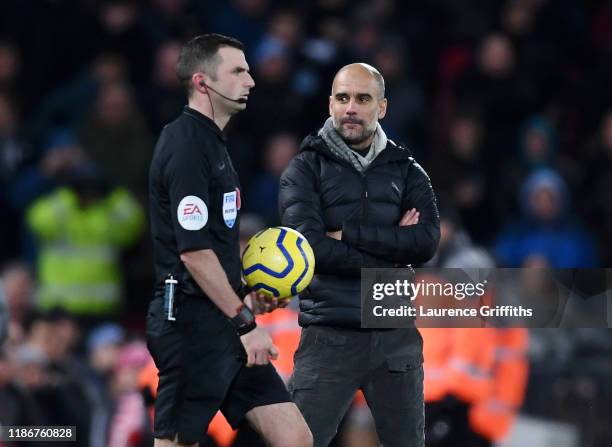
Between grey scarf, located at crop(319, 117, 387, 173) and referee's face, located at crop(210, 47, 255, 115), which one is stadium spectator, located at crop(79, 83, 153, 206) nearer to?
grey scarf, located at crop(319, 117, 387, 173)

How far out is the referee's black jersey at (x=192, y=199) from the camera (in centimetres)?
568

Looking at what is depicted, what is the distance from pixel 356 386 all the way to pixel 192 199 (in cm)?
128

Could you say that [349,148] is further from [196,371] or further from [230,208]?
[196,371]

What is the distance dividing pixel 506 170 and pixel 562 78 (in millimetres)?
1243

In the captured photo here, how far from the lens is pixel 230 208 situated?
586 cm

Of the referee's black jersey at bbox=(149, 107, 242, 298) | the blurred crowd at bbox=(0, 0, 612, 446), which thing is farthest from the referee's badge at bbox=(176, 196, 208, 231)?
the blurred crowd at bbox=(0, 0, 612, 446)

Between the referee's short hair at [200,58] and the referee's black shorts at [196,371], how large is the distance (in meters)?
0.90

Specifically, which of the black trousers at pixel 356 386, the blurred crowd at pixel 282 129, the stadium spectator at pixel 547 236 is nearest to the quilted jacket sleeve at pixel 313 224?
the black trousers at pixel 356 386

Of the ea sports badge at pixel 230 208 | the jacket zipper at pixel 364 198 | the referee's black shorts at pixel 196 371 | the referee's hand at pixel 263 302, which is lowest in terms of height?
the referee's black shorts at pixel 196 371

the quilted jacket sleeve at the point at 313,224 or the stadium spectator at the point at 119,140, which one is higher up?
the stadium spectator at the point at 119,140

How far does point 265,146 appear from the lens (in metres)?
11.2

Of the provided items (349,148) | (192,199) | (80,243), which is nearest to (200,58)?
(192,199)

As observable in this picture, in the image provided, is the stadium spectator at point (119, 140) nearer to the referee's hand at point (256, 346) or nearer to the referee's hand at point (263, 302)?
the referee's hand at point (263, 302)

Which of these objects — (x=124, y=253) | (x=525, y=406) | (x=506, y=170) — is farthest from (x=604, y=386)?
(x=124, y=253)
